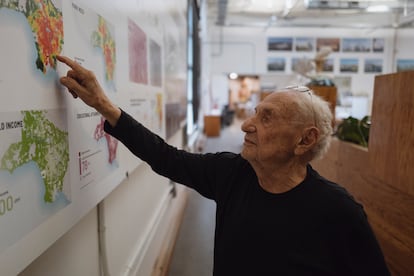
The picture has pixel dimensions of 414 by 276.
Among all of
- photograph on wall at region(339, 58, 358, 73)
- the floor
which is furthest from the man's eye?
photograph on wall at region(339, 58, 358, 73)

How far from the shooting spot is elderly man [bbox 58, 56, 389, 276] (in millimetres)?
986

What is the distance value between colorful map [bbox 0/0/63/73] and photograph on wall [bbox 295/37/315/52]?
10.7 meters

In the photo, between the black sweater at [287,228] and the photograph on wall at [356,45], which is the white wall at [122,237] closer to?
the black sweater at [287,228]

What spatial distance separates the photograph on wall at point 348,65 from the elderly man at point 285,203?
10.7m

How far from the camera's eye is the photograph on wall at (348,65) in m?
10.7

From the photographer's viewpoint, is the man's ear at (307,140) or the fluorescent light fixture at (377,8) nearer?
the man's ear at (307,140)

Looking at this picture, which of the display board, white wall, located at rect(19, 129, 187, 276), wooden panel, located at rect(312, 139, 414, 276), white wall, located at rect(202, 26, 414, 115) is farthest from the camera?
white wall, located at rect(202, 26, 414, 115)

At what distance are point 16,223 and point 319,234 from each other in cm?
82

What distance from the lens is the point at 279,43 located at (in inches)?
420

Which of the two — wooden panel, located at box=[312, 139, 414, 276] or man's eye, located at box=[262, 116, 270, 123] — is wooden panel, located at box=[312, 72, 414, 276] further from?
man's eye, located at box=[262, 116, 270, 123]

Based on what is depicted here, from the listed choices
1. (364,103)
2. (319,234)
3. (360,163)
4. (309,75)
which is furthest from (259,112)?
(364,103)

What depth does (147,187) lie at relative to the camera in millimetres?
2137

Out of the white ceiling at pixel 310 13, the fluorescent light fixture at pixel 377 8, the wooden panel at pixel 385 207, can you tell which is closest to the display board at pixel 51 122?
the wooden panel at pixel 385 207

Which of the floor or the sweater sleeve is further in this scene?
the floor
